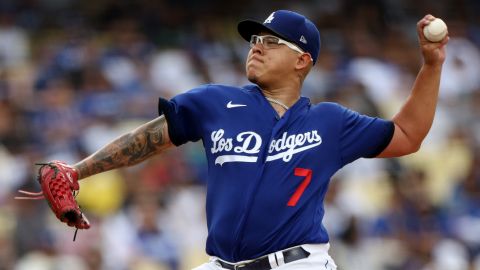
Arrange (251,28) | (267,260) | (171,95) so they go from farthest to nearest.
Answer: (171,95), (251,28), (267,260)

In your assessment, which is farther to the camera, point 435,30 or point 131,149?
point 131,149

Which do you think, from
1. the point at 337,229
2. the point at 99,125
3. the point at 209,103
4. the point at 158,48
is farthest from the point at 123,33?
the point at 209,103

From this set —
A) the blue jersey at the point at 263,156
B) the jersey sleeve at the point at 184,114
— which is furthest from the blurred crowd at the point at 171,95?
the jersey sleeve at the point at 184,114

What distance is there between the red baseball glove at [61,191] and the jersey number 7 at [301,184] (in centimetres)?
100

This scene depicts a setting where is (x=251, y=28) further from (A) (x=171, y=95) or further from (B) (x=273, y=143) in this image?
(A) (x=171, y=95)

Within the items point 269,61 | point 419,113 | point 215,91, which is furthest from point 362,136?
point 215,91

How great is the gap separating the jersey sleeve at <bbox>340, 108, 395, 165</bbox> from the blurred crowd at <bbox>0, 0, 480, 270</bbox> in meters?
4.12

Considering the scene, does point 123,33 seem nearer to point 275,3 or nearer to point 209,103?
point 275,3

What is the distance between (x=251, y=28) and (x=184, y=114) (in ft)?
1.99

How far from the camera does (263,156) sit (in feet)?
16.7

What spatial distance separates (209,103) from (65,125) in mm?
6319

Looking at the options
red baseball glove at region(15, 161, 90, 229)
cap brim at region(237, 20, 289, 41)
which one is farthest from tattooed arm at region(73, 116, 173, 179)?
cap brim at region(237, 20, 289, 41)

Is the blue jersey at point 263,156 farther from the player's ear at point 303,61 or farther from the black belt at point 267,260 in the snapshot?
the player's ear at point 303,61

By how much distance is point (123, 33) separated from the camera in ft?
42.9
